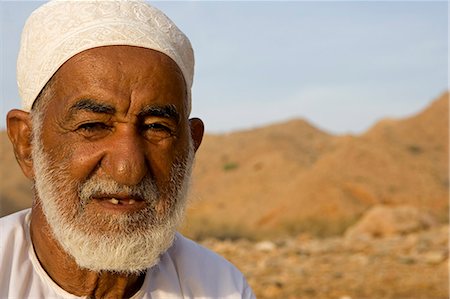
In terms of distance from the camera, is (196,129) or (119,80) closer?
(119,80)

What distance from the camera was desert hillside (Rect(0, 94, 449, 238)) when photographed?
810 inches

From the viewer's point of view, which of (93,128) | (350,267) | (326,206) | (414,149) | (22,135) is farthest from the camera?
(414,149)

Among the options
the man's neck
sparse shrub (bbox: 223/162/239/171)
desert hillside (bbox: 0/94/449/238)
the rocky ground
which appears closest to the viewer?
the man's neck

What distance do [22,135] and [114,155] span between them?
556mm

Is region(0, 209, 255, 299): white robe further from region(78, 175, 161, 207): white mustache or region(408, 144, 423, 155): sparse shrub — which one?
region(408, 144, 423, 155): sparse shrub

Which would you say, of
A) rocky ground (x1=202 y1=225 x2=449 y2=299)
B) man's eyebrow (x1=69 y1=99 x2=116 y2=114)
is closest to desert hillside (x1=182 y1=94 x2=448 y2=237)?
rocky ground (x1=202 y1=225 x2=449 y2=299)

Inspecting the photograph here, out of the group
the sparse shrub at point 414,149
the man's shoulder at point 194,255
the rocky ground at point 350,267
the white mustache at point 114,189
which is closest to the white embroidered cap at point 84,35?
the white mustache at point 114,189

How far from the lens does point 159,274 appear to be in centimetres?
284

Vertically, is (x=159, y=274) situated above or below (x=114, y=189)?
below

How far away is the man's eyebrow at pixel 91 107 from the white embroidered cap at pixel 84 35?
0.16 m

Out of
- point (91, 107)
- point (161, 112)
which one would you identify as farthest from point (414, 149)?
point (91, 107)

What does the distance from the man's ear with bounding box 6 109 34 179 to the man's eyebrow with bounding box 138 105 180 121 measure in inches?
19.9

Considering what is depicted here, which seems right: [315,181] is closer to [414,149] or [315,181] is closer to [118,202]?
[414,149]

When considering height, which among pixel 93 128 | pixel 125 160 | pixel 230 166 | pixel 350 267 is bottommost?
pixel 350 267
